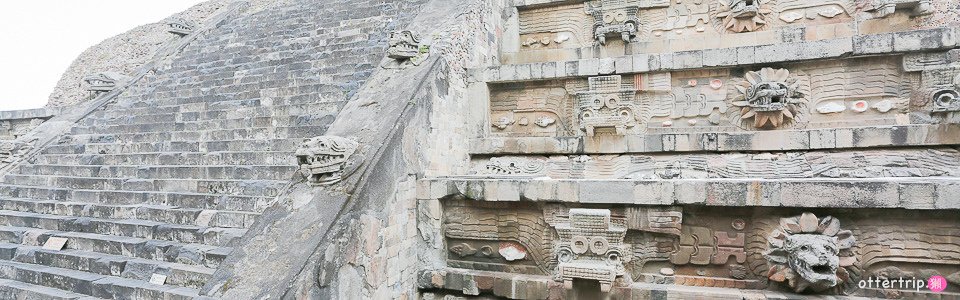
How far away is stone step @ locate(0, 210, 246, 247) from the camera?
4770mm

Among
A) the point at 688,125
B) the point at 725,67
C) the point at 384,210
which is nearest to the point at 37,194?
the point at 384,210

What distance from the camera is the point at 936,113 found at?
4.38m

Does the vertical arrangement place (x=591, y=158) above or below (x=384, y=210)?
above

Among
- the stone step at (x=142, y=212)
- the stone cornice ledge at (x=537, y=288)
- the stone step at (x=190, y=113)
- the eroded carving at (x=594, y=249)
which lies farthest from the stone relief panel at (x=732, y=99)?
the stone step at (x=142, y=212)

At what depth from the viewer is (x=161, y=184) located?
589 centimetres

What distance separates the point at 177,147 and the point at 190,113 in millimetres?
877

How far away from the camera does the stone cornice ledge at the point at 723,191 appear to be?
3570 millimetres

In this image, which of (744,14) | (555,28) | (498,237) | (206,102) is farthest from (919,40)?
(206,102)

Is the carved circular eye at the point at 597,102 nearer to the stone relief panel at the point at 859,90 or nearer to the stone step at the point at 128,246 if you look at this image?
the stone relief panel at the point at 859,90

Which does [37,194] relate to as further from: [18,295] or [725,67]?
[725,67]

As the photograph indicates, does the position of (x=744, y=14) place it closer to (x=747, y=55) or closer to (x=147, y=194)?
(x=747, y=55)

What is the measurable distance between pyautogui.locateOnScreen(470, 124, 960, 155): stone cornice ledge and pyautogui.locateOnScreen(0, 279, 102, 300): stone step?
448 centimetres

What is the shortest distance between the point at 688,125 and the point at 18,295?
760 centimetres

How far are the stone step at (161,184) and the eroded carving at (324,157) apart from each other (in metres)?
0.89
